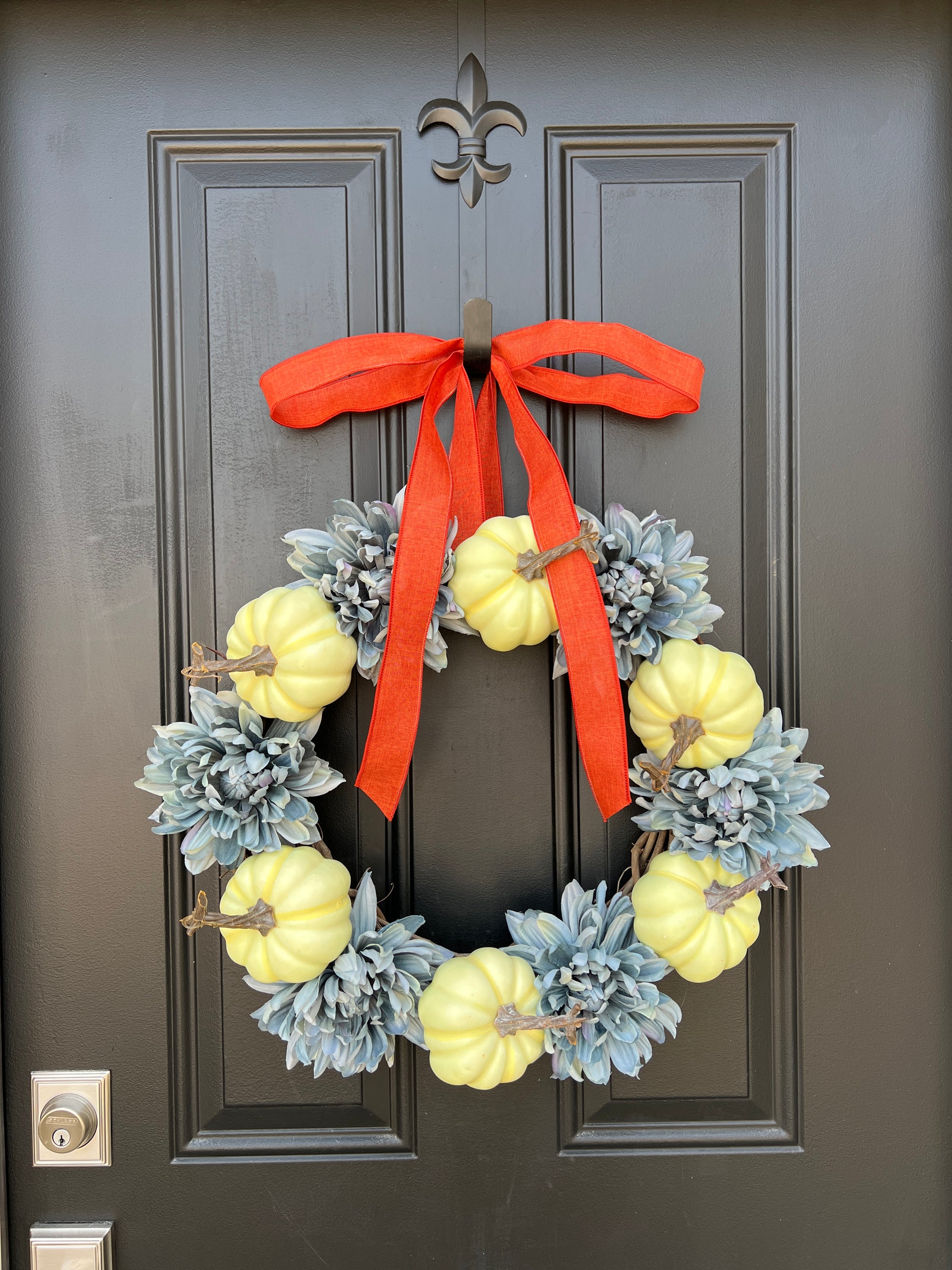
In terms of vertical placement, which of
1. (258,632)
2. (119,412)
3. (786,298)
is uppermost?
(786,298)

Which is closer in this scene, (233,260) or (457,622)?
(457,622)

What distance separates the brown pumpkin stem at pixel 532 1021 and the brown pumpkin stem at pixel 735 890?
0.17m

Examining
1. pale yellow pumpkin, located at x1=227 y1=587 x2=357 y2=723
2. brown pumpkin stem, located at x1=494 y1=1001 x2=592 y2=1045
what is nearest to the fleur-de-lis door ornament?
pale yellow pumpkin, located at x1=227 y1=587 x2=357 y2=723

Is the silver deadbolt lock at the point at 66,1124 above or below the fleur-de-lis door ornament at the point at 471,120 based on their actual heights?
below

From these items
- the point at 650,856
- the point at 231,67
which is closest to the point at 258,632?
the point at 650,856

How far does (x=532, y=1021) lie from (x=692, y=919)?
0.18m

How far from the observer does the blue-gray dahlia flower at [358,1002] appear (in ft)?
2.51

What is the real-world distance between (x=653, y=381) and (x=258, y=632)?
1.65 feet

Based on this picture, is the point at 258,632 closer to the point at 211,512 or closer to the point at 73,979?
the point at 211,512

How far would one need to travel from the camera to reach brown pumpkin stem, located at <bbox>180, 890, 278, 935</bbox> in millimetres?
731

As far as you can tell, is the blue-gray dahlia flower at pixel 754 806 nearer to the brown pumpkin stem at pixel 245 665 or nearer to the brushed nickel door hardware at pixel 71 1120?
the brown pumpkin stem at pixel 245 665

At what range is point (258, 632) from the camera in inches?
29.2

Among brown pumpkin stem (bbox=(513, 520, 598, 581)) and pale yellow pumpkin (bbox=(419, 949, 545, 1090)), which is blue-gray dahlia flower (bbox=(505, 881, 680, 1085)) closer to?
pale yellow pumpkin (bbox=(419, 949, 545, 1090))

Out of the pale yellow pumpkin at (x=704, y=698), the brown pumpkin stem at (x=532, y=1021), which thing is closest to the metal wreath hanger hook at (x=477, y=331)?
the pale yellow pumpkin at (x=704, y=698)
